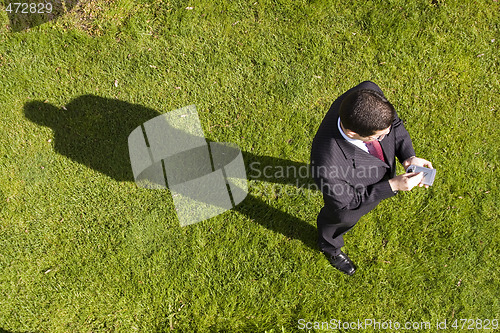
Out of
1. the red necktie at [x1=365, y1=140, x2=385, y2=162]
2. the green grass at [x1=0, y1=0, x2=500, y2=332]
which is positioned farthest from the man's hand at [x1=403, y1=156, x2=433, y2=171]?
the green grass at [x1=0, y1=0, x2=500, y2=332]

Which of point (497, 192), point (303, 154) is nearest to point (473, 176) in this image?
point (497, 192)

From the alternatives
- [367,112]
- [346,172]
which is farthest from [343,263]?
[367,112]

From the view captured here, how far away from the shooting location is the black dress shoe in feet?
13.2

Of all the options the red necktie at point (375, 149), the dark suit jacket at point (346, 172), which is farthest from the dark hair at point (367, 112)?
the red necktie at point (375, 149)

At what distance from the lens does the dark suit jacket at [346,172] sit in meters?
2.70

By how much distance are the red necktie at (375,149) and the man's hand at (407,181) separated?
28 cm

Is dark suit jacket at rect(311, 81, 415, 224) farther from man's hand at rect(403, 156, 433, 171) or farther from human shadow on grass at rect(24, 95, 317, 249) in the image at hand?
human shadow on grass at rect(24, 95, 317, 249)

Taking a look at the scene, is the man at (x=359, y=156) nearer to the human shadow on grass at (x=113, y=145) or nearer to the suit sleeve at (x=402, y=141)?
the suit sleeve at (x=402, y=141)

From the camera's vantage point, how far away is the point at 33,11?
4.85 meters

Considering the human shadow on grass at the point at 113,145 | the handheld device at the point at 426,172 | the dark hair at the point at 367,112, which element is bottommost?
the human shadow on grass at the point at 113,145

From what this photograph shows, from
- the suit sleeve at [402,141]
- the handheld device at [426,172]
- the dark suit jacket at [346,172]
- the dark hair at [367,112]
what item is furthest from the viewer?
the suit sleeve at [402,141]

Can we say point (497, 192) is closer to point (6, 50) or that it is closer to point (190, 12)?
point (190, 12)

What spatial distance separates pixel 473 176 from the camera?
4.36 m

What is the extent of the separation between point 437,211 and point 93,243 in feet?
13.7
